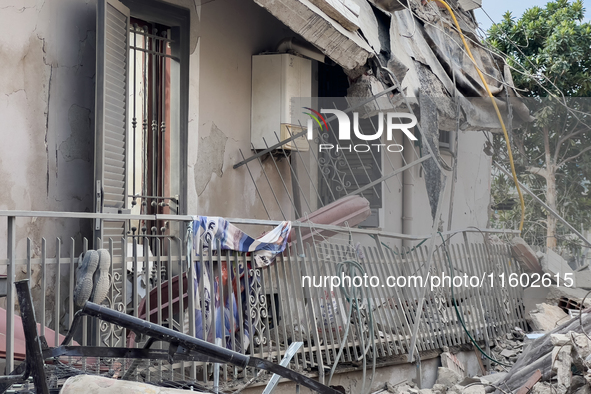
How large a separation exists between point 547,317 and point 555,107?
398 inches

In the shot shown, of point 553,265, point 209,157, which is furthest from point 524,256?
point 209,157

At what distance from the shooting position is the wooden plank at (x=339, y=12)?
6.41m

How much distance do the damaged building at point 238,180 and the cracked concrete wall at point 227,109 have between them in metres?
0.02

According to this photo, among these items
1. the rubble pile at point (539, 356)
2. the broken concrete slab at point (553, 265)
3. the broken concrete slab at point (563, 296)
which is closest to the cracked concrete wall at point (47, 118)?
the rubble pile at point (539, 356)

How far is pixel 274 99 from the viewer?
7.84 metres

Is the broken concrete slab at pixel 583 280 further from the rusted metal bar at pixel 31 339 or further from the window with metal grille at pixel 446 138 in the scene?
the rusted metal bar at pixel 31 339

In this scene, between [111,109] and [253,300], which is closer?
[253,300]

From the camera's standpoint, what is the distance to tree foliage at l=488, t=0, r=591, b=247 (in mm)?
16719

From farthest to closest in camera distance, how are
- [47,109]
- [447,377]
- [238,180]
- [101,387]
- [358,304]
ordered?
[238,180] → [447,377] → [358,304] → [47,109] → [101,387]

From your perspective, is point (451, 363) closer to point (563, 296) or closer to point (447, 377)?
point (447, 377)

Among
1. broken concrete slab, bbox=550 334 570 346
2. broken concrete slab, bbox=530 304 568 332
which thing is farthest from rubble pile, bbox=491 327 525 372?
broken concrete slab, bbox=550 334 570 346

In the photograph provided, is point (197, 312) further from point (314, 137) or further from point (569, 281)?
point (569, 281)

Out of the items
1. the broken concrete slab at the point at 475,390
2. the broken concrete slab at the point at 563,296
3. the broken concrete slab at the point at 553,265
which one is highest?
the broken concrete slab at the point at 553,265

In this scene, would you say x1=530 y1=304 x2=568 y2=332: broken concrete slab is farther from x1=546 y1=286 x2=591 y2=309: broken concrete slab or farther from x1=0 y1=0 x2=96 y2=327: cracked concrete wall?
x1=0 y1=0 x2=96 y2=327: cracked concrete wall
